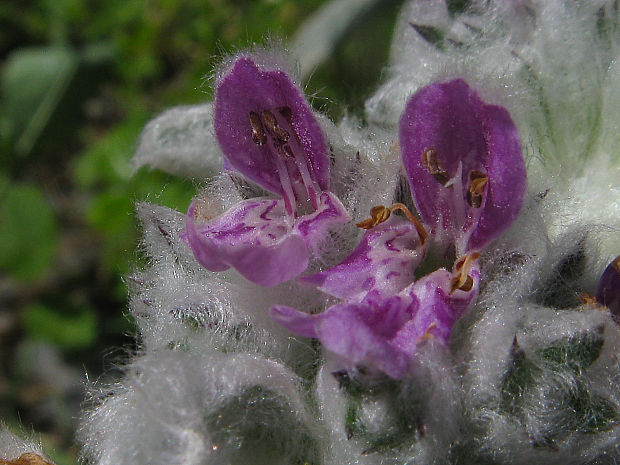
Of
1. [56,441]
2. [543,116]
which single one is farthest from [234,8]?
[543,116]

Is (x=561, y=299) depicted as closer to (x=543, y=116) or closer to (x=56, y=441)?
(x=543, y=116)

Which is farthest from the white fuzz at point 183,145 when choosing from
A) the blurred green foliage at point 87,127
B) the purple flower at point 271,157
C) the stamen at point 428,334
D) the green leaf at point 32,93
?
the green leaf at point 32,93

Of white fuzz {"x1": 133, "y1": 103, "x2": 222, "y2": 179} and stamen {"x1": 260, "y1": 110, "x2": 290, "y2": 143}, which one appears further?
white fuzz {"x1": 133, "y1": 103, "x2": 222, "y2": 179}

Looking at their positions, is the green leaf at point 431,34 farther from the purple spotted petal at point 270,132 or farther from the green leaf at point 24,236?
the green leaf at point 24,236

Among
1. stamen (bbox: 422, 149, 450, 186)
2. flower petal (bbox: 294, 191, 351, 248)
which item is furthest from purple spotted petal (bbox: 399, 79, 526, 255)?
flower petal (bbox: 294, 191, 351, 248)

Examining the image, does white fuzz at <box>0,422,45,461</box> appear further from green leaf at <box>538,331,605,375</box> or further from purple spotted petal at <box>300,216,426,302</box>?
green leaf at <box>538,331,605,375</box>
